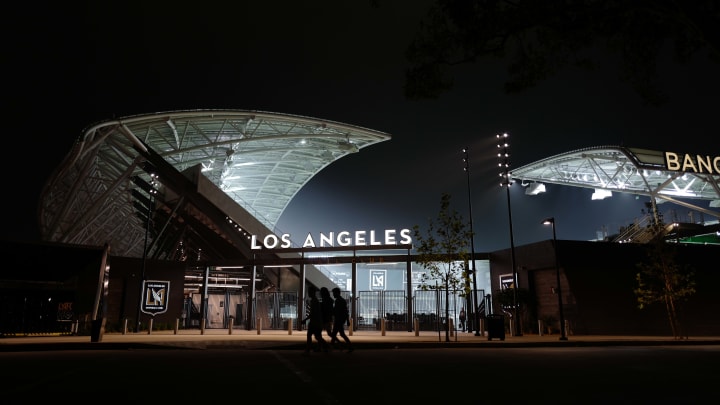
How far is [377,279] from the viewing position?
4788 centimetres

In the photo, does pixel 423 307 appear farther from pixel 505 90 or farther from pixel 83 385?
pixel 83 385

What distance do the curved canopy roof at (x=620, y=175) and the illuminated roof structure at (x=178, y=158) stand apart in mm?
17486

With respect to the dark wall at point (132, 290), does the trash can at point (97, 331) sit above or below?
below

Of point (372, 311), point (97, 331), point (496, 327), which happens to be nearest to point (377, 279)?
point (372, 311)

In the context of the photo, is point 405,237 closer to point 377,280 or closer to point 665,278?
point 665,278

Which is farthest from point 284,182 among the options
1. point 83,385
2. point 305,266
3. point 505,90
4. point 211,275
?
point 83,385

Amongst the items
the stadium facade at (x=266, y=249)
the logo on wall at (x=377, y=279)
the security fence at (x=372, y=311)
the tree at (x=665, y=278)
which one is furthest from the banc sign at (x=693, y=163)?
the logo on wall at (x=377, y=279)

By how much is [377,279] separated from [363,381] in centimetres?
4096

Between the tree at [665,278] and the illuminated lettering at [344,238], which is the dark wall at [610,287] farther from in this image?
the illuminated lettering at [344,238]

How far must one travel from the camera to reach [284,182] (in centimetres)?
5891

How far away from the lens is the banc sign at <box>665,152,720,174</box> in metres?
33.6

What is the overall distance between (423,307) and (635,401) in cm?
2816

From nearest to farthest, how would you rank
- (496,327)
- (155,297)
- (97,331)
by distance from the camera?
1. (97,331)
2. (496,327)
3. (155,297)

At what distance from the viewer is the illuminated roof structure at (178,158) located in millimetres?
33625
